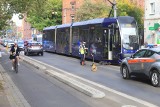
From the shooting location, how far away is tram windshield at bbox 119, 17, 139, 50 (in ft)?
83.8

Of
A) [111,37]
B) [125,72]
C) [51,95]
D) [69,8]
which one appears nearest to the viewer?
[51,95]

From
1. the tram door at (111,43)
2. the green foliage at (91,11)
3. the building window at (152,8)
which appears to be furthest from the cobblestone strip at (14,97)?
the green foliage at (91,11)

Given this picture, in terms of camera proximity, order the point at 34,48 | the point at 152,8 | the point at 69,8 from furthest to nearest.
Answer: the point at 69,8, the point at 152,8, the point at 34,48

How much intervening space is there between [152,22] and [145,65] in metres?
31.8

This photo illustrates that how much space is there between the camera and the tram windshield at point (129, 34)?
83.8 feet

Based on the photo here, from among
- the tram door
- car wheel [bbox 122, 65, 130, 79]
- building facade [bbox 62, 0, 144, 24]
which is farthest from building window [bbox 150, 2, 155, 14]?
building facade [bbox 62, 0, 144, 24]

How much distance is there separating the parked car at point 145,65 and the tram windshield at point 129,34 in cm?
930

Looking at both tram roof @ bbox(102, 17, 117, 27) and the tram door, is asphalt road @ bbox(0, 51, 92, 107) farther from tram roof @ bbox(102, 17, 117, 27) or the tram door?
tram roof @ bbox(102, 17, 117, 27)

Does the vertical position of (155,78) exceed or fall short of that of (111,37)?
it falls short

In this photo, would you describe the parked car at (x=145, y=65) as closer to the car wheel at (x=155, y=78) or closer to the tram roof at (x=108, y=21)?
the car wheel at (x=155, y=78)

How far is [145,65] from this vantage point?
14406mm

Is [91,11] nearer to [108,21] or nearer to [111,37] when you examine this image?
[108,21]

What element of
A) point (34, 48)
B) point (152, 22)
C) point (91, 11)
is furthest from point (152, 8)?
point (91, 11)

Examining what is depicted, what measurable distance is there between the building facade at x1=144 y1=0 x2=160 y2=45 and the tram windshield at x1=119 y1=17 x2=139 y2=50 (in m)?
17.1
